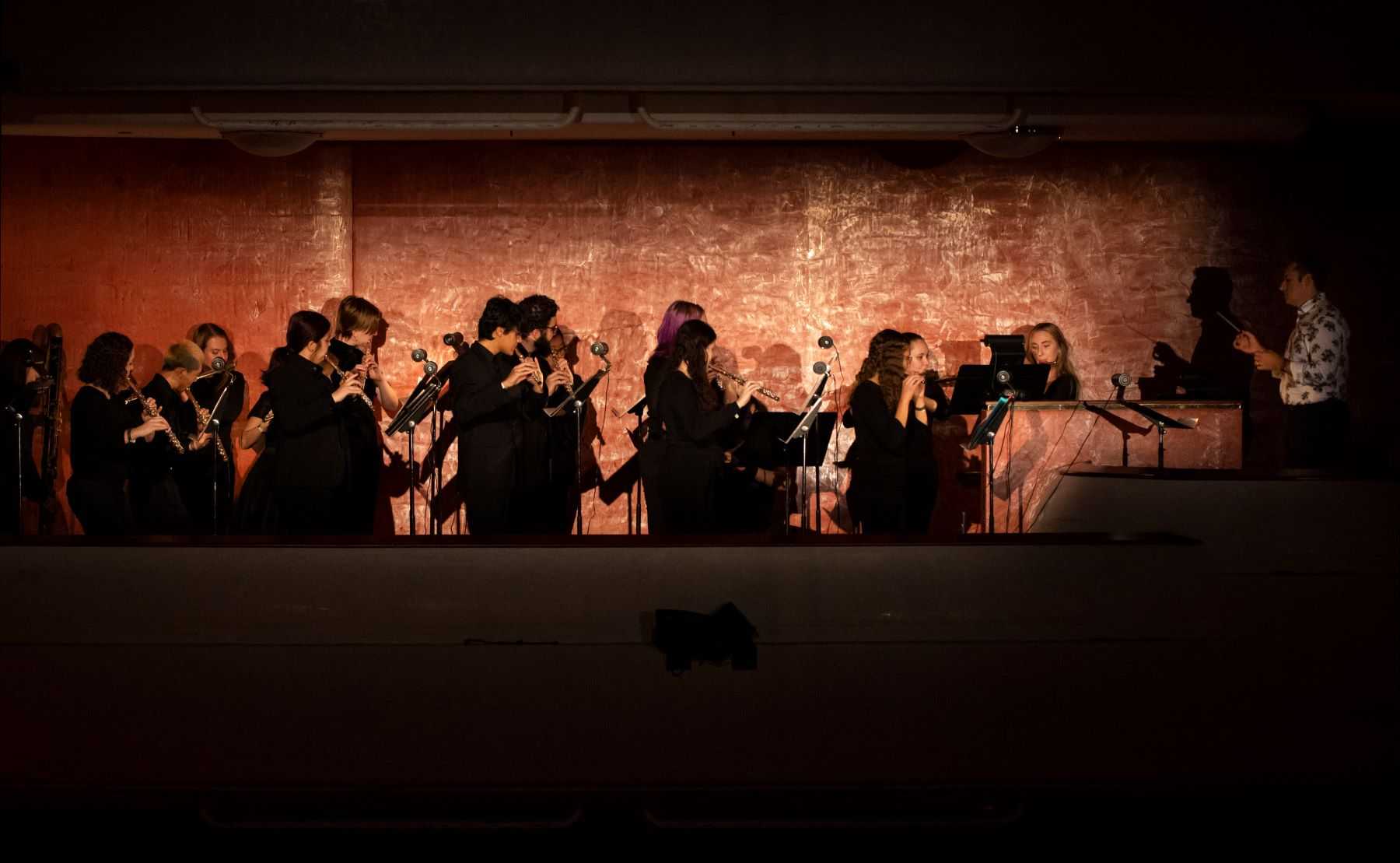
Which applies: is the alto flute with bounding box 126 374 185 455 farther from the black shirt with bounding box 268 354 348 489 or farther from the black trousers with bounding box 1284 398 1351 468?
the black trousers with bounding box 1284 398 1351 468

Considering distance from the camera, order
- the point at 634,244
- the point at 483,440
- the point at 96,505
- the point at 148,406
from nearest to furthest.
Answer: the point at 96,505
the point at 483,440
the point at 148,406
the point at 634,244

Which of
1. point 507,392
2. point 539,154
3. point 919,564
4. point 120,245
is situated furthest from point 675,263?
point 919,564

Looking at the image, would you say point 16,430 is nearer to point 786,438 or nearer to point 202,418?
point 202,418

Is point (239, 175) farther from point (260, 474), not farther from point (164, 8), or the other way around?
point (164, 8)

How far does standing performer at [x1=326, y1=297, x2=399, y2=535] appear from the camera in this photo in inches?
226

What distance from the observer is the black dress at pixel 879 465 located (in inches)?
Answer: 223

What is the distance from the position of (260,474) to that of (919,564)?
382 centimetres

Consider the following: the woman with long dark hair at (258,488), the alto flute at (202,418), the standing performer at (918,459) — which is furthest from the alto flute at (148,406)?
the standing performer at (918,459)

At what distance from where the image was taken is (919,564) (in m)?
3.54

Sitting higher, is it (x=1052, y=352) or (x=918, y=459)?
(x=1052, y=352)

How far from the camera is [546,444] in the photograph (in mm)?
6195

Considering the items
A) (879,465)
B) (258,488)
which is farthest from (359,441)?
(879,465)

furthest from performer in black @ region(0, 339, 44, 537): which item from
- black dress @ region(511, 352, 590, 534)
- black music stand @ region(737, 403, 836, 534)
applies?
black music stand @ region(737, 403, 836, 534)

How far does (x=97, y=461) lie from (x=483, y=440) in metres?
1.66
